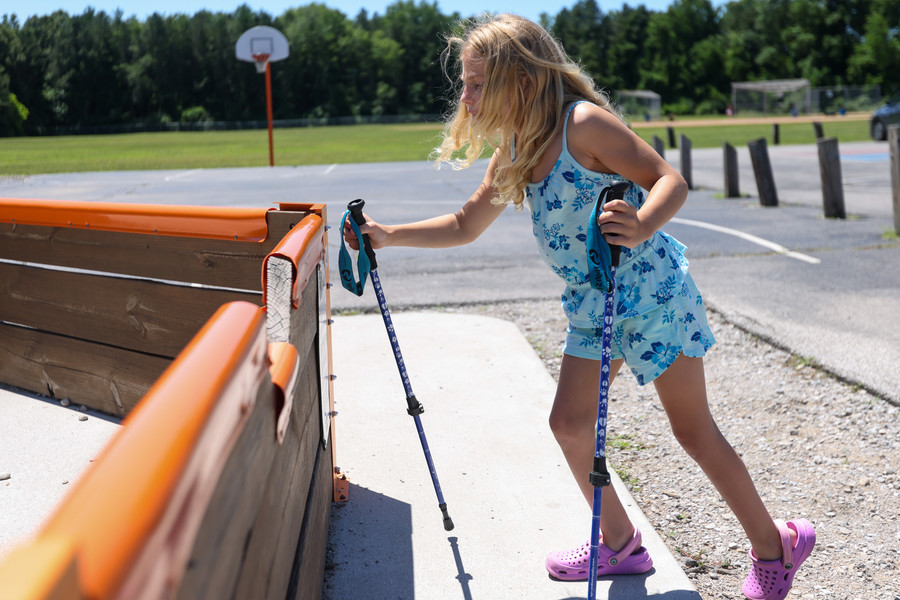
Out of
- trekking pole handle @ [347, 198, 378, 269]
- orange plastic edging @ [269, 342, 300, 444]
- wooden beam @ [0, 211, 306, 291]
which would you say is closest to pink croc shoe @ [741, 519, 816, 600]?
trekking pole handle @ [347, 198, 378, 269]

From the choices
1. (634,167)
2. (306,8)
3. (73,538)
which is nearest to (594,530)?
(634,167)

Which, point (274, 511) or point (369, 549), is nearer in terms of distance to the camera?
point (274, 511)

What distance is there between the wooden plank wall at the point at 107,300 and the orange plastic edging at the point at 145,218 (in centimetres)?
5

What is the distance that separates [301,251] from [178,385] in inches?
57.0

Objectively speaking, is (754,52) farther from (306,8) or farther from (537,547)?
(537,547)

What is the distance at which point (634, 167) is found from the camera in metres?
2.50

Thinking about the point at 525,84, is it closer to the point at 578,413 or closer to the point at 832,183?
the point at 578,413

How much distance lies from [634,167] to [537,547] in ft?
4.80

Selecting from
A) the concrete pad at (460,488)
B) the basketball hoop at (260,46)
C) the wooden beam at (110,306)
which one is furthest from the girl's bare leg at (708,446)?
the basketball hoop at (260,46)

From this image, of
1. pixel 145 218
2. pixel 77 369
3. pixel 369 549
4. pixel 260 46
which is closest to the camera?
pixel 369 549

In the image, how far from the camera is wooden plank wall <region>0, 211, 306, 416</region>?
354cm

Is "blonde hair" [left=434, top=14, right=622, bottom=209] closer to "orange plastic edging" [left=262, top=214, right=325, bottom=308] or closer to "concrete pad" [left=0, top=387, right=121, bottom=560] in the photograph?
"orange plastic edging" [left=262, top=214, right=325, bottom=308]

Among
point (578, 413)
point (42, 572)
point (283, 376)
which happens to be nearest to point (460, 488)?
point (578, 413)

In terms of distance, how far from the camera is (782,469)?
148 inches
